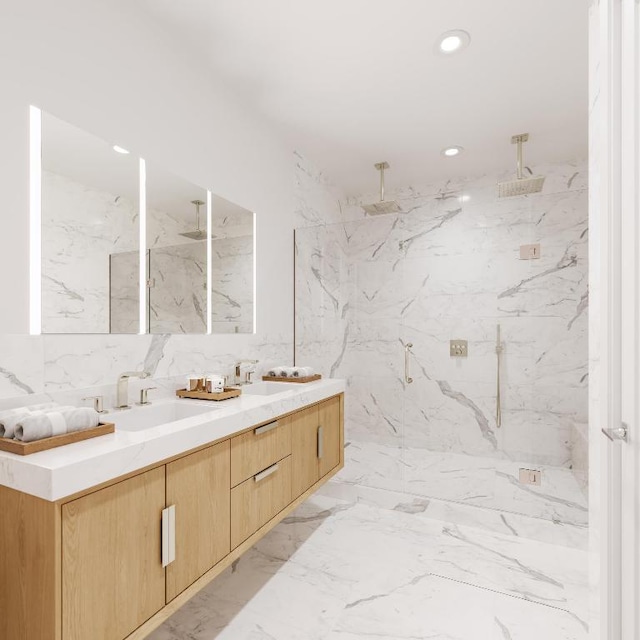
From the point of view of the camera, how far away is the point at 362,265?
3.40 metres

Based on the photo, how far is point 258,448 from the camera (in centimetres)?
160

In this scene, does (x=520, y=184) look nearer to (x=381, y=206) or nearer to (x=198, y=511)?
(x=381, y=206)

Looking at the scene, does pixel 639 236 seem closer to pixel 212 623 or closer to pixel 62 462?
pixel 62 462

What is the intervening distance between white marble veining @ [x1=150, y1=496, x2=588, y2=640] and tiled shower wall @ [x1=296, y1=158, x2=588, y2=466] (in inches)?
37.9

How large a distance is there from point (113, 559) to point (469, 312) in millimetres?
2692

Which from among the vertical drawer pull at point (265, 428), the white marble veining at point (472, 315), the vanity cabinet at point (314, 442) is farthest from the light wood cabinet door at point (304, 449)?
the white marble veining at point (472, 315)

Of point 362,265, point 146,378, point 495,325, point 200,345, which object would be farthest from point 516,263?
point 146,378

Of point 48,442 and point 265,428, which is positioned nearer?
point 48,442

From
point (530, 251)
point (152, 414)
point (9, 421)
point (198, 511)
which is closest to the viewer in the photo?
point (9, 421)

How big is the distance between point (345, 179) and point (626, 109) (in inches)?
113

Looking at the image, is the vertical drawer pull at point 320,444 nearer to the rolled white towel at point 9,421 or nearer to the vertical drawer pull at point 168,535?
the vertical drawer pull at point 168,535

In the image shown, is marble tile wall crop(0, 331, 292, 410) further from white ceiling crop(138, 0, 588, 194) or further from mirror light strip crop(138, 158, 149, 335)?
white ceiling crop(138, 0, 588, 194)

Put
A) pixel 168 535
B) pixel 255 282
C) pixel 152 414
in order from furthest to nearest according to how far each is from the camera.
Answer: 1. pixel 255 282
2. pixel 152 414
3. pixel 168 535

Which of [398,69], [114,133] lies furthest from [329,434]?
[398,69]
